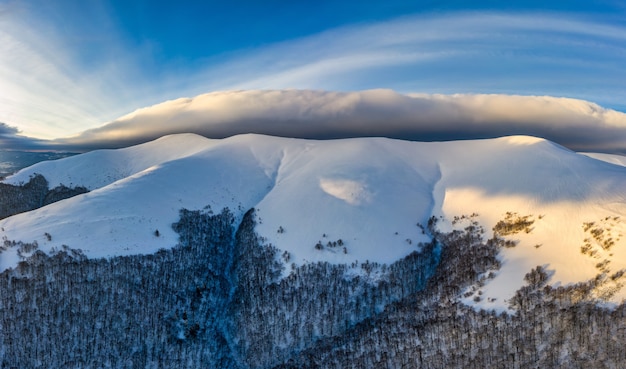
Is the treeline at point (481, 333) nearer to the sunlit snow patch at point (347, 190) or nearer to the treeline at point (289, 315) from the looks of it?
the treeline at point (289, 315)

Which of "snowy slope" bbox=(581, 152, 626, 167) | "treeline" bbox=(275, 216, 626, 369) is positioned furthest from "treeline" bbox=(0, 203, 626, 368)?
"snowy slope" bbox=(581, 152, 626, 167)

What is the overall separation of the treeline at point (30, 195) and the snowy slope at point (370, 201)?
48.6 meters

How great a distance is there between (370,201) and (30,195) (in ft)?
345

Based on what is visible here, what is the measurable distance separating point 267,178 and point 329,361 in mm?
56485

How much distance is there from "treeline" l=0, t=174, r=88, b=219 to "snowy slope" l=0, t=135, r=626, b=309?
48.6 metres

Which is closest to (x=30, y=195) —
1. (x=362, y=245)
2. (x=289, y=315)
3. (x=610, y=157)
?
(x=289, y=315)

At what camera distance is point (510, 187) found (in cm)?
6656

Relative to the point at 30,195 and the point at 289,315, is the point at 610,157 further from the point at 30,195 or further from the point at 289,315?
the point at 30,195

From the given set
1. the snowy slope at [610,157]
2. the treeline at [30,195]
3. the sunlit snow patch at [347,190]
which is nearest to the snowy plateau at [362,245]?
the sunlit snow patch at [347,190]

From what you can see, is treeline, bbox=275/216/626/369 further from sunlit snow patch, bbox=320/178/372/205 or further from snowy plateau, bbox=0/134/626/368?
sunlit snow patch, bbox=320/178/372/205

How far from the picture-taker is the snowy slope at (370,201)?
49469 mm

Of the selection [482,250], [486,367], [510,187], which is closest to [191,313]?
[486,367]

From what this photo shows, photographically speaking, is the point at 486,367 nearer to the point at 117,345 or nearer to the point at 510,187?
the point at 510,187

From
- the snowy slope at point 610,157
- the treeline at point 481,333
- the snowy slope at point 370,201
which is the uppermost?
the snowy slope at point 610,157
